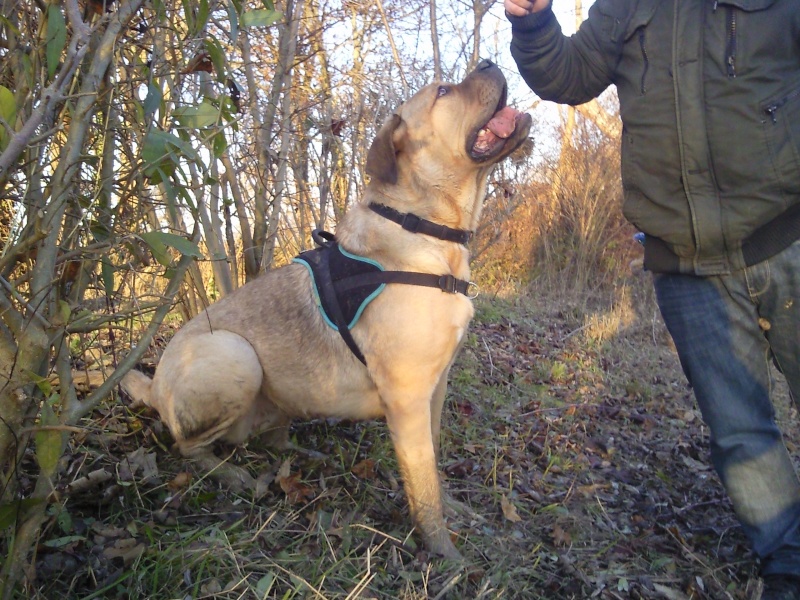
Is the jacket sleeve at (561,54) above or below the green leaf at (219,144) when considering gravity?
above

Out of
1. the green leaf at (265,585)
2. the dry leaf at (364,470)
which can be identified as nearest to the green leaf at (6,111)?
the green leaf at (265,585)

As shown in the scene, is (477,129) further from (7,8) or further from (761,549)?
(761,549)

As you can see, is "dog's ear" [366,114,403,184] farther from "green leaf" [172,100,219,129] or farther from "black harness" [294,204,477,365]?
"green leaf" [172,100,219,129]

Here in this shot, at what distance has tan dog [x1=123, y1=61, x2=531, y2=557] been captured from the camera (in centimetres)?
279

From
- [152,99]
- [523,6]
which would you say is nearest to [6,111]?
[152,99]

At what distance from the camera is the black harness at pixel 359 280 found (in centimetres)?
281

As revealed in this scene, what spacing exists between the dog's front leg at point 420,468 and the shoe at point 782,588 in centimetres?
133

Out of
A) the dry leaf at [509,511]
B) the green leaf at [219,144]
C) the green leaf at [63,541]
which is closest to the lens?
the green leaf at [219,144]

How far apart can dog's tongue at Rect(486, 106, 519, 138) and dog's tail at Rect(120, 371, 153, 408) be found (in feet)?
7.49

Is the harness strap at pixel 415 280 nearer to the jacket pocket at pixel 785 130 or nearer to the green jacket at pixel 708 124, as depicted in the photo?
the green jacket at pixel 708 124

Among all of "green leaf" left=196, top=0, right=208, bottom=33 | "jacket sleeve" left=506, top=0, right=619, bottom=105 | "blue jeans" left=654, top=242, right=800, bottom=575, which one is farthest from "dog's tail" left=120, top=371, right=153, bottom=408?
"blue jeans" left=654, top=242, right=800, bottom=575

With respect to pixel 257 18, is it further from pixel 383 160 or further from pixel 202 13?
pixel 383 160

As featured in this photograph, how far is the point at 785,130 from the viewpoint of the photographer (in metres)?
2.45

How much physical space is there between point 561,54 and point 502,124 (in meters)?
0.45
